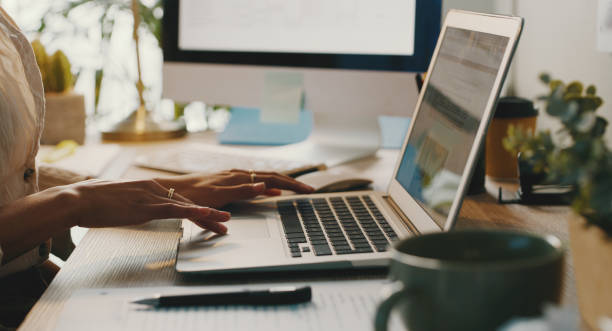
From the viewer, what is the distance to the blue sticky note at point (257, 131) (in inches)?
53.9

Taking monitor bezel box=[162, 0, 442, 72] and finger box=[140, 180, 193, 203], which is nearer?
finger box=[140, 180, 193, 203]

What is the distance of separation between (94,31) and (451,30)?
4.78 feet

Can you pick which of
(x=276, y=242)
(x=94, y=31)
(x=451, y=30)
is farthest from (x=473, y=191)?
(x=94, y=31)

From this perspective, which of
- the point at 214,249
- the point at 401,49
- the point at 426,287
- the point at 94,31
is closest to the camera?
the point at 426,287

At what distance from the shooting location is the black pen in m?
0.51

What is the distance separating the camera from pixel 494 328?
0.33 meters

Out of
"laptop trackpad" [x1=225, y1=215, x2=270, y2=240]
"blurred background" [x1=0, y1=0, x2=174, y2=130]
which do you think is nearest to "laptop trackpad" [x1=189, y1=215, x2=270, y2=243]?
"laptop trackpad" [x1=225, y1=215, x2=270, y2=240]

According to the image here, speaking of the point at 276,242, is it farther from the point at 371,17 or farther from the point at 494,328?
the point at 371,17

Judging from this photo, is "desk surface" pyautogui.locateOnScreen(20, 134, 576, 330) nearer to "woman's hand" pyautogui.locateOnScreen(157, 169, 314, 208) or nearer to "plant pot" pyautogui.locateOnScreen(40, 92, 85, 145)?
"woman's hand" pyautogui.locateOnScreen(157, 169, 314, 208)

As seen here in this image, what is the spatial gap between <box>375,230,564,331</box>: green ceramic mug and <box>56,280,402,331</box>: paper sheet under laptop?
116 mm

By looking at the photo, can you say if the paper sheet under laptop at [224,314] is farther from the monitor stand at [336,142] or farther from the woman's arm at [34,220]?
the monitor stand at [336,142]

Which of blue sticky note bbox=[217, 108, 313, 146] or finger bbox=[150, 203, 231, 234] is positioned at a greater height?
finger bbox=[150, 203, 231, 234]

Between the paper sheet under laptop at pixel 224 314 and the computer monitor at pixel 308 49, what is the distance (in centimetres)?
68

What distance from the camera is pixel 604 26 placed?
2.69 feet
